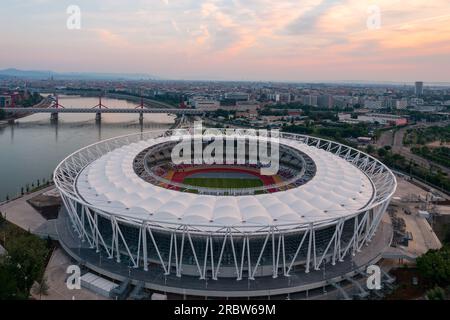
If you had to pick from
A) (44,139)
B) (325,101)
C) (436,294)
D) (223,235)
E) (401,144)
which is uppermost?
(325,101)

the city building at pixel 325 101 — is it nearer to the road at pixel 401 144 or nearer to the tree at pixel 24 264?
the road at pixel 401 144

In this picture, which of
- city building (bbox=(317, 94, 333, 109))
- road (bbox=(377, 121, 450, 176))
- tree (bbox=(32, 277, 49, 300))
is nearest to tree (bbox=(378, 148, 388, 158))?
road (bbox=(377, 121, 450, 176))

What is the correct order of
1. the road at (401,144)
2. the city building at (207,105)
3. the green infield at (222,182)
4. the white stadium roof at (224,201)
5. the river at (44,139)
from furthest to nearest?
the city building at (207,105), the road at (401,144), the river at (44,139), the green infield at (222,182), the white stadium roof at (224,201)

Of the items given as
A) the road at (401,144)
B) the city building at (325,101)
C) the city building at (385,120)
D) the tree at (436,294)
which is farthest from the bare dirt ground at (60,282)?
the city building at (325,101)

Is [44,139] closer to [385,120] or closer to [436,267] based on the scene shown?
[436,267]

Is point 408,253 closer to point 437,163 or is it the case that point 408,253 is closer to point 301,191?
point 301,191

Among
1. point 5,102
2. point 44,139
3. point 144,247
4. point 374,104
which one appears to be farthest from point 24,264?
point 374,104
